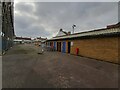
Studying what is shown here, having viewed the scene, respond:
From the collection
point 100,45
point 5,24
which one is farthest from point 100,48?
point 5,24

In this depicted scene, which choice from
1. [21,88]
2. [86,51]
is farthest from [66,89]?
[86,51]

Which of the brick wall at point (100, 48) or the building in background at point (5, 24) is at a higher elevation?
the building in background at point (5, 24)

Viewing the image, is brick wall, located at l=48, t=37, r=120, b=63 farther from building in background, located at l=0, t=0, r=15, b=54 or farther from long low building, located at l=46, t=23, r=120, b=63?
building in background, located at l=0, t=0, r=15, b=54

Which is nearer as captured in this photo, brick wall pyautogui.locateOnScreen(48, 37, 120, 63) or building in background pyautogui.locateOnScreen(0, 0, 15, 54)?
brick wall pyautogui.locateOnScreen(48, 37, 120, 63)

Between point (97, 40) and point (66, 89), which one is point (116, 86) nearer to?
point (66, 89)

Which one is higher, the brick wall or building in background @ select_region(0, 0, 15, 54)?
building in background @ select_region(0, 0, 15, 54)

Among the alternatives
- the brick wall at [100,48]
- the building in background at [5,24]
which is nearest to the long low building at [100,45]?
the brick wall at [100,48]

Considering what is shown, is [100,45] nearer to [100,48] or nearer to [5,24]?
[100,48]

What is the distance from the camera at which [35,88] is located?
4.37 meters

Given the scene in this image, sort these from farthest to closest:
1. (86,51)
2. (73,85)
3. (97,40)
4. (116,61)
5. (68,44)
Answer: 1. (68,44)
2. (86,51)
3. (97,40)
4. (116,61)
5. (73,85)

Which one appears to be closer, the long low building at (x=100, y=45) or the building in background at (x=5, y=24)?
the long low building at (x=100, y=45)

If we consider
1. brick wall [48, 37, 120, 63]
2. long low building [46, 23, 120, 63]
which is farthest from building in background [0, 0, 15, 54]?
brick wall [48, 37, 120, 63]

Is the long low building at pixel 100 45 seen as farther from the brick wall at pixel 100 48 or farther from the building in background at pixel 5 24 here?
the building in background at pixel 5 24

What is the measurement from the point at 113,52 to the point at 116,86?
20.0ft
